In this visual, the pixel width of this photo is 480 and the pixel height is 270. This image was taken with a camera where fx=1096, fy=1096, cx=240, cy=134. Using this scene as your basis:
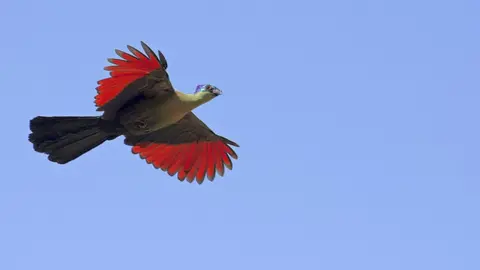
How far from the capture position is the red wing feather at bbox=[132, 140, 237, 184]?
23547 mm

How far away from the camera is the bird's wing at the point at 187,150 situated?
2339 centimetres

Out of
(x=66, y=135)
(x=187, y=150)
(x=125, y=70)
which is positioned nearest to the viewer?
(x=125, y=70)

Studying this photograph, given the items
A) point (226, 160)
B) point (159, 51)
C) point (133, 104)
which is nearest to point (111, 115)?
point (133, 104)

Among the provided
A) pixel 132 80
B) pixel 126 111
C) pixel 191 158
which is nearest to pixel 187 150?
pixel 191 158

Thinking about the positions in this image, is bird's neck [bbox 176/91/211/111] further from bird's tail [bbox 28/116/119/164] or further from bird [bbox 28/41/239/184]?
bird's tail [bbox 28/116/119/164]

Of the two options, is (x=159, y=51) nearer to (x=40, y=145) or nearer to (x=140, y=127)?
(x=140, y=127)

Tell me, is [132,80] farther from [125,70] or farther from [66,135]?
[66,135]

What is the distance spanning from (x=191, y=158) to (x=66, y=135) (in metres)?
3.24

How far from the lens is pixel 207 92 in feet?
68.6

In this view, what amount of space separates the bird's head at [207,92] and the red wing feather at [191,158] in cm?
282

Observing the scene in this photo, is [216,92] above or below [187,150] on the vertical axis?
below

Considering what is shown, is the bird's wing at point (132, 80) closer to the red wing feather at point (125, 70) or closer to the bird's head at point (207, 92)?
the red wing feather at point (125, 70)

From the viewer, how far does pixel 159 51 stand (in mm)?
20156

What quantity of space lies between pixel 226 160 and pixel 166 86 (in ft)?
11.6
